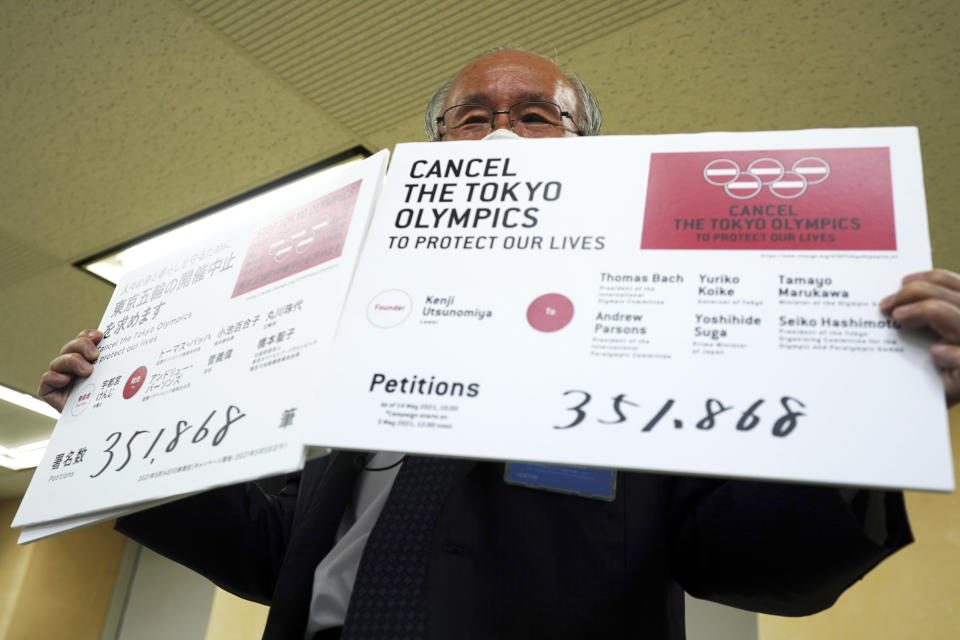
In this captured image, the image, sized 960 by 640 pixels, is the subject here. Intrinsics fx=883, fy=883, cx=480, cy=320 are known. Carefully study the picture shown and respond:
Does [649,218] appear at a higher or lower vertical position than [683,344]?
higher

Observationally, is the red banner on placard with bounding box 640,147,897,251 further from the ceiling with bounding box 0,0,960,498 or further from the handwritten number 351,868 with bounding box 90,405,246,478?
the ceiling with bounding box 0,0,960,498

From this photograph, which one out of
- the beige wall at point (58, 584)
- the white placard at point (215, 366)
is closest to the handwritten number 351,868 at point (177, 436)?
the white placard at point (215, 366)

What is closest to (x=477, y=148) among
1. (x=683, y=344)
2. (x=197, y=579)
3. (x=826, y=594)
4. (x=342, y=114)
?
(x=683, y=344)

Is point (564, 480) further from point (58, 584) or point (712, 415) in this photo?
point (58, 584)

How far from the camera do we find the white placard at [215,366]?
82cm

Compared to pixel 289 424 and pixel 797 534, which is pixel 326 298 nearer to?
pixel 289 424

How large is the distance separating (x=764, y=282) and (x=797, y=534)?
25cm

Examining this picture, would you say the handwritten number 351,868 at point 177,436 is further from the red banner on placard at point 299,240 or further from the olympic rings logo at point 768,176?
the olympic rings logo at point 768,176

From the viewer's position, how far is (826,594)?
2.90ft

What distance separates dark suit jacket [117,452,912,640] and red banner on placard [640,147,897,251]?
235 mm

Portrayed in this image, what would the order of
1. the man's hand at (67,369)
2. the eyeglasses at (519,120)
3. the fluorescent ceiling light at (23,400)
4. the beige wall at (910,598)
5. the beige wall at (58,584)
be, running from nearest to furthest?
the man's hand at (67,369), the eyeglasses at (519,120), the beige wall at (910,598), the fluorescent ceiling light at (23,400), the beige wall at (58,584)

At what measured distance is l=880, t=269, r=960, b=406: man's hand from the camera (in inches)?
26.6

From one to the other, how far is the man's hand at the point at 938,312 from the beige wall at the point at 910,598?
208cm

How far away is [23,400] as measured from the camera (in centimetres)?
439
